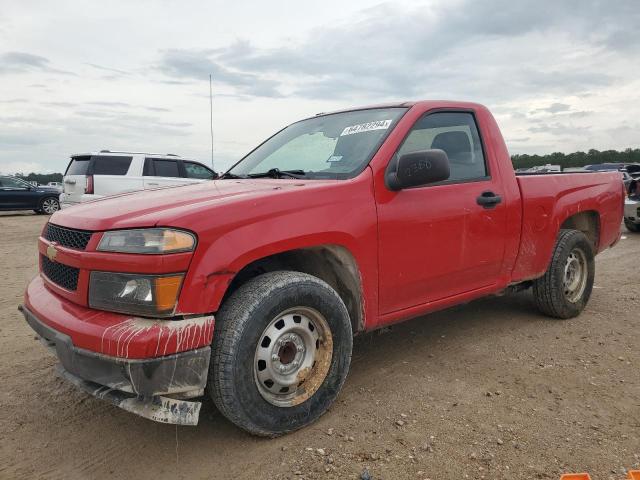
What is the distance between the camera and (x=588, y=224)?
495 cm

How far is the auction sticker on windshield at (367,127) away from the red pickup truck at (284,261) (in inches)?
0.5

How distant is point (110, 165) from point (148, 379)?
990 cm

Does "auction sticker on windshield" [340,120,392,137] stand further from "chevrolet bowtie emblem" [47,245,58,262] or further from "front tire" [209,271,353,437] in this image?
"chevrolet bowtie emblem" [47,245,58,262]

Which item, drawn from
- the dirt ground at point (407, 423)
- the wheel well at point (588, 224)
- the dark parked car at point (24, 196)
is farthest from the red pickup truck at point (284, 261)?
the dark parked car at point (24, 196)

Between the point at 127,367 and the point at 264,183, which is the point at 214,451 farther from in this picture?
the point at 264,183

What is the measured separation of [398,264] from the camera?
3.05 metres

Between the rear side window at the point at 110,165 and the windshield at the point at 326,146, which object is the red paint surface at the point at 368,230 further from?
the rear side window at the point at 110,165

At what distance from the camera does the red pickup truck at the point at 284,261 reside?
88.7 inches

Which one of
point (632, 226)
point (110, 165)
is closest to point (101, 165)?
point (110, 165)

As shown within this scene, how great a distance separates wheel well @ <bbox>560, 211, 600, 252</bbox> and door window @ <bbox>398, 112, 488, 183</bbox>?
1605 millimetres

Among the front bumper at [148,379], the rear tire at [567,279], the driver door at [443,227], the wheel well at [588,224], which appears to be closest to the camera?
the front bumper at [148,379]

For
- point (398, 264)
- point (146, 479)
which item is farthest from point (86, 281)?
point (398, 264)

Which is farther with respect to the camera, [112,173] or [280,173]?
[112,173]

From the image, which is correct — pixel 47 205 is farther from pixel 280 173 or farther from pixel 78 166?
pixel 280 173
